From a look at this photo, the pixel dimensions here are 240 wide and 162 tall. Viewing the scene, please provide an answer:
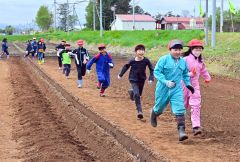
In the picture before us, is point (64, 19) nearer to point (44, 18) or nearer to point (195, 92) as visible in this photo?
point (44, 18)

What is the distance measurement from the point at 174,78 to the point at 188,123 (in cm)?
216

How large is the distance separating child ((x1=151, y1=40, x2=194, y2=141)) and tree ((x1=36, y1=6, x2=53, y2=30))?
5461 inches

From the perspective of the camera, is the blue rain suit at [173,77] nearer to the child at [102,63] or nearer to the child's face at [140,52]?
the child's face at [140,52]

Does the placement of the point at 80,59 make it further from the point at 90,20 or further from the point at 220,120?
the point at 90,20

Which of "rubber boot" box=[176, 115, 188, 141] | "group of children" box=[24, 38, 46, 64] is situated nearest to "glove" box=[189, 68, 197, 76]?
"rubber boot" box=[176, 115, 188, 141]

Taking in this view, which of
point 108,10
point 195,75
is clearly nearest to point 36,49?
point 195,75

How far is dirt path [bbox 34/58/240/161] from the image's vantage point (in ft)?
27.0

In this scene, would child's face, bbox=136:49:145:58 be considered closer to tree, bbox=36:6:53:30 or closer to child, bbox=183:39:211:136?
child, bbox=183:39:211:136

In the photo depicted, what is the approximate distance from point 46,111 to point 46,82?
7.38 m

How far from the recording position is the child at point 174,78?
898cm

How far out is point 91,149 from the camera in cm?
882

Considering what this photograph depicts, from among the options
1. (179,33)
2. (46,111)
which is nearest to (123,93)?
(46,111)

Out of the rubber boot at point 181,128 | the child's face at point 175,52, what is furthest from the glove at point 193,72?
the rubber boot at point 181,128

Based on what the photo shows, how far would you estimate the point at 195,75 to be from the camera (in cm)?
964
